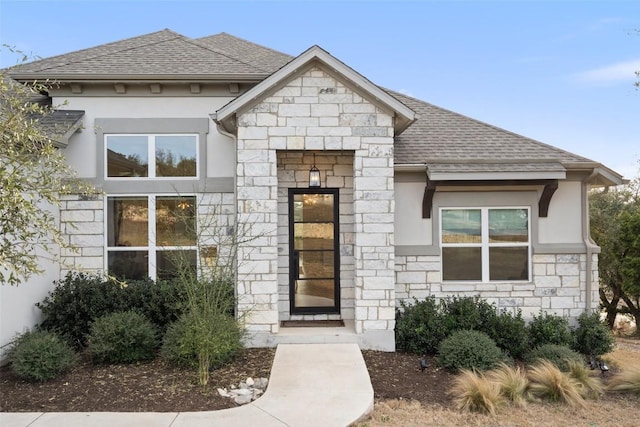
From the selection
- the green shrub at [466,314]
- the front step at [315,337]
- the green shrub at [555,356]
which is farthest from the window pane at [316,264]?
the green shrub at [555,356]

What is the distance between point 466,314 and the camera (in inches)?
280

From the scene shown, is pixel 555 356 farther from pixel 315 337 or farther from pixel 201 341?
pixel 201 341

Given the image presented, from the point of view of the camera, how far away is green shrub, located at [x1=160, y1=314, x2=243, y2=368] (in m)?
5.35

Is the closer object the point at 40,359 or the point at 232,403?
the point at 232,403

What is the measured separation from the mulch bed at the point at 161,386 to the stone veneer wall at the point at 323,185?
140 cm

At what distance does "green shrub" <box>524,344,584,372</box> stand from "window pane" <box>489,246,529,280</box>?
1.42 metres

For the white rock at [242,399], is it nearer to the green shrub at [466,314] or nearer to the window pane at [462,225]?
the green shrub at [466,314]

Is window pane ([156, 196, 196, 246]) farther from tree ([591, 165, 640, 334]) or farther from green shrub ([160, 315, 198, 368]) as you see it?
tree ([591, 165, 640, 334])

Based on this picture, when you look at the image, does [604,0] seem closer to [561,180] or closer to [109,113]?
[561,180]

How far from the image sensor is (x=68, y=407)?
Answer: 4680mm

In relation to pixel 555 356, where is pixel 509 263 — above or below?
above

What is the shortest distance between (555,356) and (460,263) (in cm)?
216

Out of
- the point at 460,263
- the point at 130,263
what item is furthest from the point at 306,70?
the point at 130,263

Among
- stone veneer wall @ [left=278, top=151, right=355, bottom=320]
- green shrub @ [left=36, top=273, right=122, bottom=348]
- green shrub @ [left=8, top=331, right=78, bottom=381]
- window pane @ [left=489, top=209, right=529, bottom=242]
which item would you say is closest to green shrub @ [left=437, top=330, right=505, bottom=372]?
stone veneer wall @ [left=278, top=151, right=355, bottom=320]
